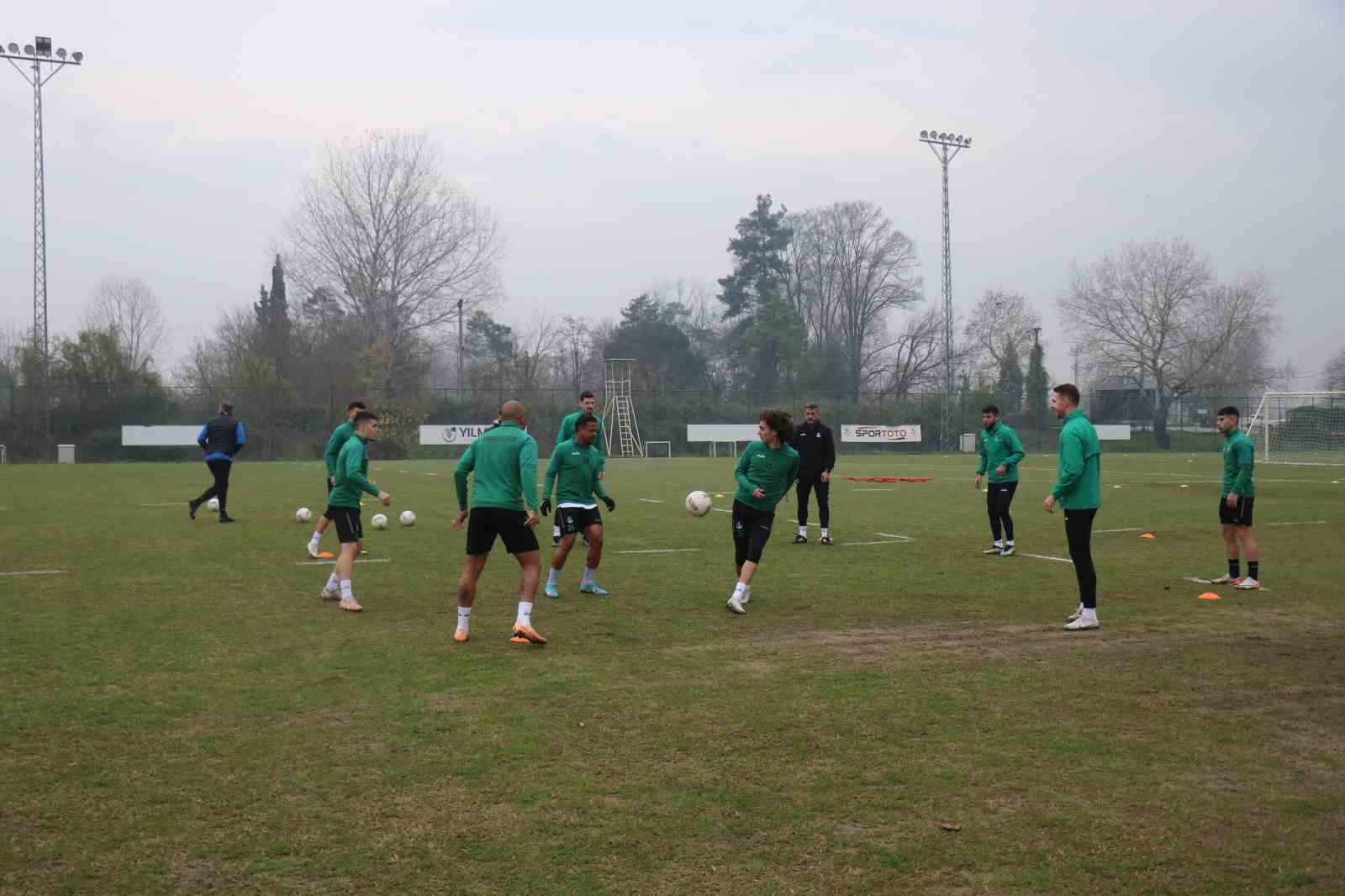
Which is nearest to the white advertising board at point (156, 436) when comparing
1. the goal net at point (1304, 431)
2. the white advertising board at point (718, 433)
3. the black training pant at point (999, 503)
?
the white advertising board at point (718, 433)

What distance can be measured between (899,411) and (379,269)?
31183mm

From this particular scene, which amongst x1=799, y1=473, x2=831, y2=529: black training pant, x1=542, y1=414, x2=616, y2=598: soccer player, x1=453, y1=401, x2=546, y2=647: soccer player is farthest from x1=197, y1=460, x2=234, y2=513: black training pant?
x1=453, y1=401, x2=546, y2=647: soccer player

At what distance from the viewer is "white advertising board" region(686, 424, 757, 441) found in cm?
5951

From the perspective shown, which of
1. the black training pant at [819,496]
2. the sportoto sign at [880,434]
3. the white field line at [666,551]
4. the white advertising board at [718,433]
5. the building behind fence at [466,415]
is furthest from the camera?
the sportoto sign at [880,434]

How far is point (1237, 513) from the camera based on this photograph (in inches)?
469

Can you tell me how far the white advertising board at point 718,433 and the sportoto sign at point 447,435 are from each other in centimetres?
1138

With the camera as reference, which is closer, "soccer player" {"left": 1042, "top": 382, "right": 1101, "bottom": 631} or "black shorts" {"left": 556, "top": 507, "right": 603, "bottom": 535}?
"soccer player" {"left": 1042, "top": 382, "right": 1101, "bottom": 631}

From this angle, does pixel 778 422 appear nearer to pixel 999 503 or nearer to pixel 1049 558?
pixel 999 503

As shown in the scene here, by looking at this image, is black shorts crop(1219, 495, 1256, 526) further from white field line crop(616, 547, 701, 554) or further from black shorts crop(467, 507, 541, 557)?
black shorts crop(467, 507, 541, 557)

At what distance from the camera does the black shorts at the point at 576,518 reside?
10836 mm

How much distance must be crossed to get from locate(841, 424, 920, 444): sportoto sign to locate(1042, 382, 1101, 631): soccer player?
52814 millimetres

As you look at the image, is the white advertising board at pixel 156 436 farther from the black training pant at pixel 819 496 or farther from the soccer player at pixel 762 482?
the soccer player at pixel 762 482

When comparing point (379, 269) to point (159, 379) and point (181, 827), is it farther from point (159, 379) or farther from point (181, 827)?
point (181, 827)

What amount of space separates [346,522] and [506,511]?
115 inches
